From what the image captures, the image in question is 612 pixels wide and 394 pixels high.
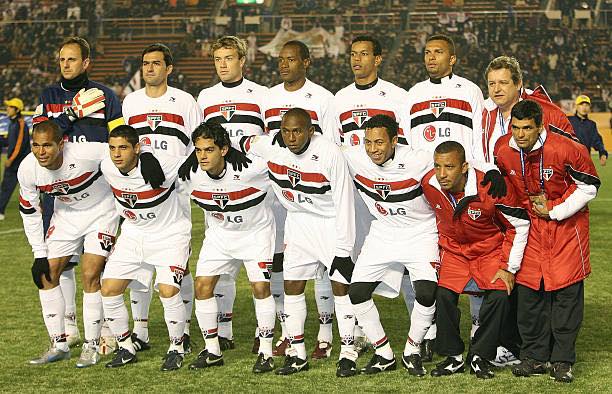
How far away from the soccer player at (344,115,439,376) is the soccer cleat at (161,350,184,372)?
1338mm

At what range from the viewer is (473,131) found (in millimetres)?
7602

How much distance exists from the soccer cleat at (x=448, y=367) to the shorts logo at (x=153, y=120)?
9.73 ft

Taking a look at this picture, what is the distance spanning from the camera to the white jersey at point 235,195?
7090 mm

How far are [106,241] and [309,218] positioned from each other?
1595mm

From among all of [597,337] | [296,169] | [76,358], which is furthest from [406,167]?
[76,358]

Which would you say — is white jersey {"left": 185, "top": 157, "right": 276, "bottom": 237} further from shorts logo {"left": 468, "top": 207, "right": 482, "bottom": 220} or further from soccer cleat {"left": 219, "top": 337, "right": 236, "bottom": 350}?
shorts logo {"left": 468, "top": 207, "right": 482, "bottom": 220}

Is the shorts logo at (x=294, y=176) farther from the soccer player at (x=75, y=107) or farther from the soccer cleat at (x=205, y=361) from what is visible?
the soccer player at (x=75, y=107)

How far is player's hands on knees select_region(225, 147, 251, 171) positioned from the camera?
708 centimetres

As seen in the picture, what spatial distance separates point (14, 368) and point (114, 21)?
31553 millimetres

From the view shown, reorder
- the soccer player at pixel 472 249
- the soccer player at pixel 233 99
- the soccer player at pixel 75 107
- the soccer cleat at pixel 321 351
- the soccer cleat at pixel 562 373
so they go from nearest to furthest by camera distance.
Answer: the soccer cleat at pixel 562 373, the soccer player at pixel 472 249, the soccer cleat at pixel 321 351, the soccer player at pixel 75 107, the soccer player at pixel 233 99

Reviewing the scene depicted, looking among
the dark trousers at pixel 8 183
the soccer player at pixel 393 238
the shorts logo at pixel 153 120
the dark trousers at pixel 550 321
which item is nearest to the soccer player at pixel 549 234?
the dark trousers at pixel 550 321

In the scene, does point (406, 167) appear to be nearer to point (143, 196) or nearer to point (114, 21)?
point (143, 196)

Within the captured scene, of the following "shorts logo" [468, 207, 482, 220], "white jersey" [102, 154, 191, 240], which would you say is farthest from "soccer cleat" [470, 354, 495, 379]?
"white jersey" [102, 154, 191, 240]

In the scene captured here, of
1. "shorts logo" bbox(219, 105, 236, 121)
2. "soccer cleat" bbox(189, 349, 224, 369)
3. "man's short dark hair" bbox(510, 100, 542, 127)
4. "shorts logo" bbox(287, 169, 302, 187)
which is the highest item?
"man's short dark hair" bbox(510, 100, 542, 127)
